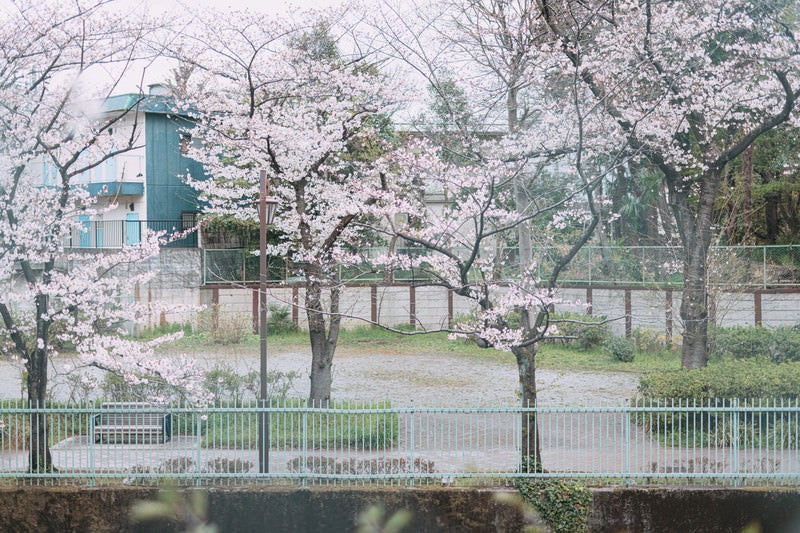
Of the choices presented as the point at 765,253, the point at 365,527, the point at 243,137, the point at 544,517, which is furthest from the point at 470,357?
the point at 365,527

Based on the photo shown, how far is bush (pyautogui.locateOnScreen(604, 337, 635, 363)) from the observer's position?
60.2ft

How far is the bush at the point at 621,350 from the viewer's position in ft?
60.2

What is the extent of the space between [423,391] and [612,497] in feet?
23.6

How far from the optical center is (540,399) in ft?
49.3

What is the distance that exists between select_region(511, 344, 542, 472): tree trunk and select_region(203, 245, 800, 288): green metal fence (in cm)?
660

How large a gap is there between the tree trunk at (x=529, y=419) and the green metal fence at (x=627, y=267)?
6.60 m

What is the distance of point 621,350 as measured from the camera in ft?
60.2

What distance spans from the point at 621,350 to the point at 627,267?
147 inches

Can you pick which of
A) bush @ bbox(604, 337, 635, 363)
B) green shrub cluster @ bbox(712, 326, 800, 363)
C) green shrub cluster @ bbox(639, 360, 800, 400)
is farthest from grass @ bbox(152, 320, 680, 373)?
green shrub cluster @ bbox(639, 360, 800, 400)

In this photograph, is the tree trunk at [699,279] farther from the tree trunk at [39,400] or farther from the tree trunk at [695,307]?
the tree trunk at [39,400]

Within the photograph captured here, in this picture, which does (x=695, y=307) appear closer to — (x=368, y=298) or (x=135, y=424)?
(x=135, y=424)

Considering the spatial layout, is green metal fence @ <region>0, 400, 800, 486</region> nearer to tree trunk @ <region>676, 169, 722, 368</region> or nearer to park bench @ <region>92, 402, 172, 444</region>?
park bench @ <region>92, 402, 172, 444</region>

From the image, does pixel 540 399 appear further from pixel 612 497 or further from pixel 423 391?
pixel 612 497

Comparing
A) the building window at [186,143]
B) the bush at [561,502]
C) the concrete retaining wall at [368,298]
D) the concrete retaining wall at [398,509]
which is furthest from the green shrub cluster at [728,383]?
the building window at [186,143]
